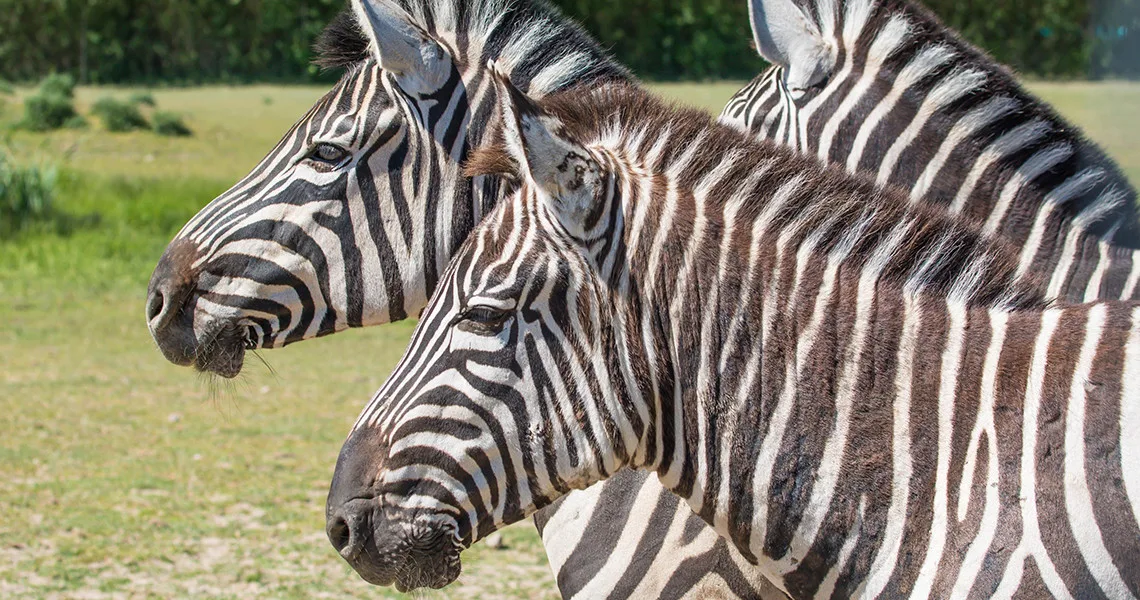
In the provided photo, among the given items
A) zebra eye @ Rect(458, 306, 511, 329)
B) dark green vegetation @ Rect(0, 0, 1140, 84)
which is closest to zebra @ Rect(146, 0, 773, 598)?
zebra eye @ Rect(458, 306, 511, 329)

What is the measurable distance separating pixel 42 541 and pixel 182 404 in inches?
129

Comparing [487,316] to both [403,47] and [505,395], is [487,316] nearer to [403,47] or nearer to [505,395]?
[505,395]

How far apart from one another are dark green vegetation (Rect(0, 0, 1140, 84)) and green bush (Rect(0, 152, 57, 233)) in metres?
18.7

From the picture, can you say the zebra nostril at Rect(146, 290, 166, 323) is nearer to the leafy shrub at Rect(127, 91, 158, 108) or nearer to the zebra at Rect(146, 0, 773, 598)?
the zebra at Rect(146, 0, 773, 598)

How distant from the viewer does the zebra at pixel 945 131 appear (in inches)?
140

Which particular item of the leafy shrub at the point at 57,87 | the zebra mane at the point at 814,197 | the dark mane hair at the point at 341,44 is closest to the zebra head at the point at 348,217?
the dark mane hair at the point at 341,44

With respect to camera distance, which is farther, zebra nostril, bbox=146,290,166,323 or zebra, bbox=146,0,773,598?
zebra nostril, bbox=146,290,166,323

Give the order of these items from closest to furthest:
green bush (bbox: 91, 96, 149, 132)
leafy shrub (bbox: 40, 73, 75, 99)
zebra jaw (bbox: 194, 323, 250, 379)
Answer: zebra jaw (bbox: 194, 323, 250, 379) → green bush (bbox: 91, 96, 149, 132) → leafy shrub (bbox: 40, 73, 75, 99)

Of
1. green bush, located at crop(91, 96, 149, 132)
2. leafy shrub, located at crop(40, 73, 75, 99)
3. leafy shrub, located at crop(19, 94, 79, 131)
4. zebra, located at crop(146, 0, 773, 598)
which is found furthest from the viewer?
leafy shrub, located at crop(40, 73, 75, 99)

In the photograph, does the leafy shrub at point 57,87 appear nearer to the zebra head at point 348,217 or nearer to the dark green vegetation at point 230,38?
the dark green vegetation at point 230,38

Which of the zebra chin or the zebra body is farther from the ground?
the zebra body

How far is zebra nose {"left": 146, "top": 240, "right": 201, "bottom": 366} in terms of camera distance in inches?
135

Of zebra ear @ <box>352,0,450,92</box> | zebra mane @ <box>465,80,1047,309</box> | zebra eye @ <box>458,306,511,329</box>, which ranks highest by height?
zebra ear @ <box>352,0,450,92</box>

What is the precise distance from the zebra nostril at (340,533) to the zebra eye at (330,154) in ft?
4.29
